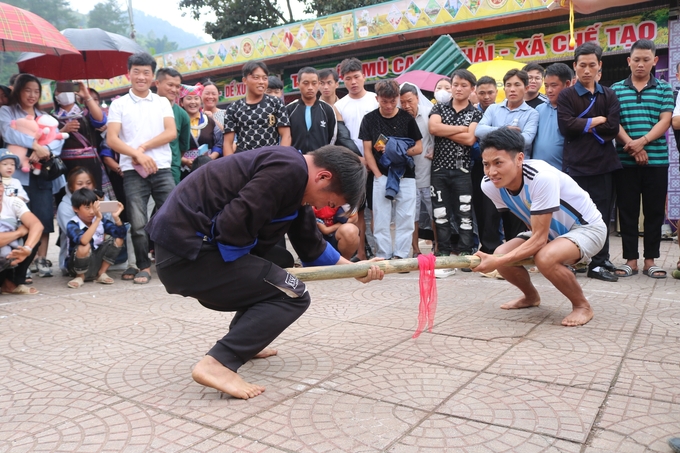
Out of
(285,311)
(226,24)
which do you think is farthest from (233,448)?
(226,24)

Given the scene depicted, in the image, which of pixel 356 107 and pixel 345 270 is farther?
pixel 356 107

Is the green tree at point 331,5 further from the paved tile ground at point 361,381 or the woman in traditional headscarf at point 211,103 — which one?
the paved tile ground at point 361,381

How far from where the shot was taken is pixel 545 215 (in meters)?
3.78

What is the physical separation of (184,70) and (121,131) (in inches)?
414

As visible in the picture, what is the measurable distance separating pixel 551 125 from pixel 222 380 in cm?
420

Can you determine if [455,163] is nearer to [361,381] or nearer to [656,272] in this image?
[656,272]

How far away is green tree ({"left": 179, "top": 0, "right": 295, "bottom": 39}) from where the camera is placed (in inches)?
802

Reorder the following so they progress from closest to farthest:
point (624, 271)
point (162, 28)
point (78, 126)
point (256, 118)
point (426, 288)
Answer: point (426, 288), point (624, 271), point (256, 118), point (78, 126), point (162, 28)

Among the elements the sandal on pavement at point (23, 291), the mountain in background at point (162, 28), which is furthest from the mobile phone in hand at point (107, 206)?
the mountain in background at point (162, 28)

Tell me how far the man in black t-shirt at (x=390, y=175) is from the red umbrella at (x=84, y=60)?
3245 millimetres

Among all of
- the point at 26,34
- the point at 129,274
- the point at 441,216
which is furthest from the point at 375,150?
the point at 26,34

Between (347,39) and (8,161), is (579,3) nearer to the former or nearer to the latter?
(8,161)

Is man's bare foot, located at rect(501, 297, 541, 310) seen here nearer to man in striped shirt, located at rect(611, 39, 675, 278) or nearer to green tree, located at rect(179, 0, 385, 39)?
man in striped shirt, located at rect(611, 39, 675, 278)

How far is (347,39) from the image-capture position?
11.8 metres
